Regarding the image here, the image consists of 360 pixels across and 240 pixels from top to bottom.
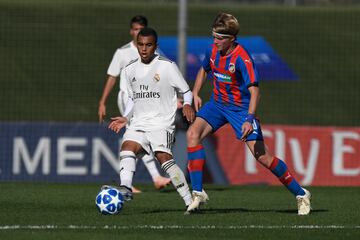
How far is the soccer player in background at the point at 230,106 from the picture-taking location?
33.7ft

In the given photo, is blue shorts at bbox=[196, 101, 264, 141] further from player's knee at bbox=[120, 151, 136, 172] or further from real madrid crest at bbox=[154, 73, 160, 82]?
player's knee at bbox=[120, 151, 136, 172]

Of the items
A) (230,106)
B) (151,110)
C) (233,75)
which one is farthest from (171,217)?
(233,75)

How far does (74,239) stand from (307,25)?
2478 centimetres

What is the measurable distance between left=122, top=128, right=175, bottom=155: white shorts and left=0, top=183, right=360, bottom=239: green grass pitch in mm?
636

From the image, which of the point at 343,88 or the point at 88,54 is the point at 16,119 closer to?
the point at 88,54

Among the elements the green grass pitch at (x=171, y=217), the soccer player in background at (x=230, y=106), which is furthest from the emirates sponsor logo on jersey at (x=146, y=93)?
the green grass pitch at (x=171, y=217)

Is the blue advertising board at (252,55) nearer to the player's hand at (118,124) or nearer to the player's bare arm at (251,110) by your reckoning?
the player's hand at (118,124)

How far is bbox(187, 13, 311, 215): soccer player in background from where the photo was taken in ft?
33.7

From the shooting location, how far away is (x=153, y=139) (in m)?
10.4

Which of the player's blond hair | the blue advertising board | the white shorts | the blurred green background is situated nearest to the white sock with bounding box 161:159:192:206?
the white shorts

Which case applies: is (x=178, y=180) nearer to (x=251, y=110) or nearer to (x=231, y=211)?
(x=231, y=211)

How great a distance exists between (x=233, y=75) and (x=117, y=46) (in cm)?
2054

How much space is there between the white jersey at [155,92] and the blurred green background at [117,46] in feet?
41.2

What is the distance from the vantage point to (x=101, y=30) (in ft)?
105
